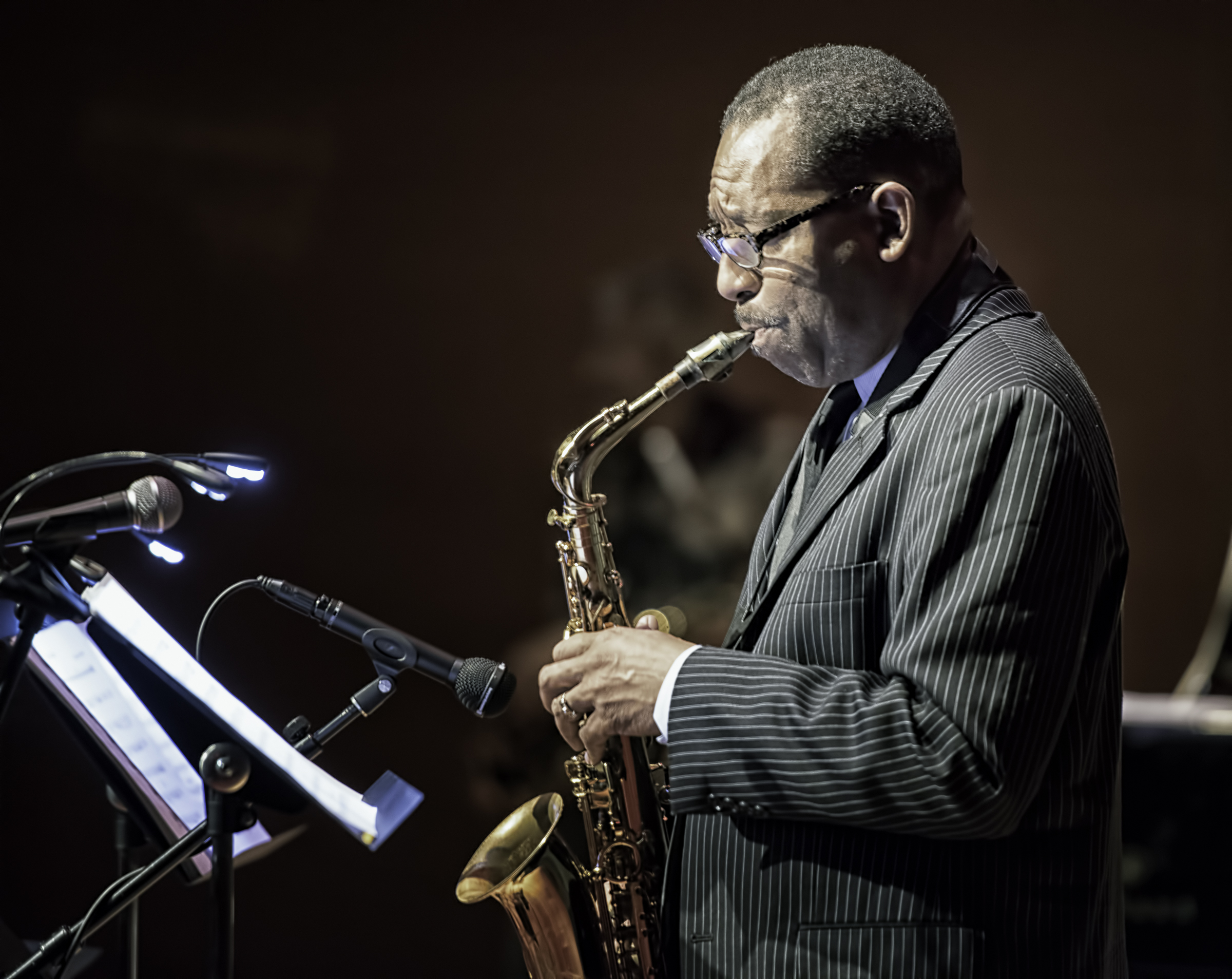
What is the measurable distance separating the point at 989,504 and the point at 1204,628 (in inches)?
105

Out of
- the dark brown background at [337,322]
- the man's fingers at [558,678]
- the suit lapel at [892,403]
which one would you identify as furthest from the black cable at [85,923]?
the dark brown background at [337,322]

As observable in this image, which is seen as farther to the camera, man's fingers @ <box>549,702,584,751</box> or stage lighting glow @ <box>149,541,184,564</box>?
man's fingers @ <box>549,702,584,751</box>

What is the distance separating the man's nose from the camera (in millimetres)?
1564

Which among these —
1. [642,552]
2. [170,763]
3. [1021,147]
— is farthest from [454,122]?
[170,763]

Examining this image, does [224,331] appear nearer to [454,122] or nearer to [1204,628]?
[454,122]

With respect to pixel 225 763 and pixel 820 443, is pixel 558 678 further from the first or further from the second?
pixel 820 443

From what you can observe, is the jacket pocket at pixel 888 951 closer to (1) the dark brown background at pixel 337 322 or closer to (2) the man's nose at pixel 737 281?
(2) the man's nose at pixel 737 281

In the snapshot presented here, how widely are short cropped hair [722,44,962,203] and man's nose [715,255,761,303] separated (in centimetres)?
16

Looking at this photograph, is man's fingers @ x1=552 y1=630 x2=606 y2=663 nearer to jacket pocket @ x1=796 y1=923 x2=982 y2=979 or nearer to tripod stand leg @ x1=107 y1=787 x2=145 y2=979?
jacket pocket @ x1=796 y1=923 x2=982 y2=979

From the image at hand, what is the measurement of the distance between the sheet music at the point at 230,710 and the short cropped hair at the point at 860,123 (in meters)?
1.03

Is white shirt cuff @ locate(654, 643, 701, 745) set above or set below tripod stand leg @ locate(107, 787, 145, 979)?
above

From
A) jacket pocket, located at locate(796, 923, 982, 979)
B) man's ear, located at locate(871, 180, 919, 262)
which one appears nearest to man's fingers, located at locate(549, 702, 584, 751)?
jacket pocket, located at locate(796, 923, 982, 979)

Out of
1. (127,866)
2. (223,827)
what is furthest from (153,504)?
(127,866)

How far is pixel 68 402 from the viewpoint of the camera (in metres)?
3.54
